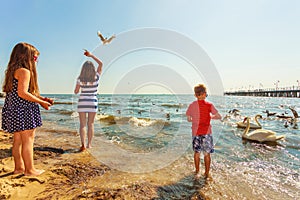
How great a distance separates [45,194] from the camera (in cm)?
213

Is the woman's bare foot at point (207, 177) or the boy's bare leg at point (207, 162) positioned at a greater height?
the boy's bare leg at point (207, 162)

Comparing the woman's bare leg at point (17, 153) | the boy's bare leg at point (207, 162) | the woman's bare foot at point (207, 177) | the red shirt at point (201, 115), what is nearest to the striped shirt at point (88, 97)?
the woman's bare leg at point (17, 153)

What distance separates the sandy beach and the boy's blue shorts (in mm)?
516

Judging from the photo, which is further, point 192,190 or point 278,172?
point 278,172

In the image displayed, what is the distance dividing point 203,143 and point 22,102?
2.85m

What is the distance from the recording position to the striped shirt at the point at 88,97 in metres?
3.90

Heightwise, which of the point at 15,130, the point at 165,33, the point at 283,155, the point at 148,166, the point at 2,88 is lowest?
the point at 283,155

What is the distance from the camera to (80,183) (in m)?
2.48

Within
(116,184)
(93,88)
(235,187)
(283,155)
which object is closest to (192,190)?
(235,187)

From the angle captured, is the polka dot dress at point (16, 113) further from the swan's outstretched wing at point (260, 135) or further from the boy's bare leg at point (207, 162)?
the swan's outstretched wing at point (260, 135)

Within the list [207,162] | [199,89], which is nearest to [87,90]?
[199,89]

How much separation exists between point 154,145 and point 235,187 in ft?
9.27

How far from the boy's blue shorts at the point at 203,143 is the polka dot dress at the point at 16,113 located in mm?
2592

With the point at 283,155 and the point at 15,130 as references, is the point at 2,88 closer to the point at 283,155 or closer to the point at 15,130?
the point at 15,130
